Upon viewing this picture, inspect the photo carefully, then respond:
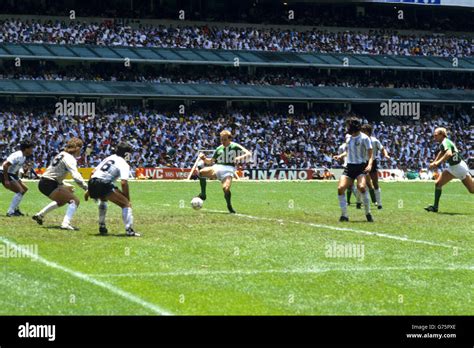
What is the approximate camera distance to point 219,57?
227 feet

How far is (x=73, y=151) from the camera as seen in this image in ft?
59.2

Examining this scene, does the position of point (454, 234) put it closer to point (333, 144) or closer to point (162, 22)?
point (333, 144)

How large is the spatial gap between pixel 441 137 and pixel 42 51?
4398cm

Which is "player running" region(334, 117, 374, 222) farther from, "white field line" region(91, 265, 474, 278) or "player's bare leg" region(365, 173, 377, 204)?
"white field line" region(91, 265, 474, 278)

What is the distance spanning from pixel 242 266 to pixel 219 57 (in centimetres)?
5697

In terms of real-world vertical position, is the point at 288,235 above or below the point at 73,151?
below

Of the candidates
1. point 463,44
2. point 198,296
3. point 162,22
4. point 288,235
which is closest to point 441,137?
point 288,235

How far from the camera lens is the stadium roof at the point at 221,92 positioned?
6109cm

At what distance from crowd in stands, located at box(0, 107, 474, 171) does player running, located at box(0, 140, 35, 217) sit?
31121 millimetres

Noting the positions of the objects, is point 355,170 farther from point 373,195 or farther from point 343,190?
point 373,195

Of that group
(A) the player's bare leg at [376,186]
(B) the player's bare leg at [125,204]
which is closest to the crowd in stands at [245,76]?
(A) the player's bare leg at [376,186]

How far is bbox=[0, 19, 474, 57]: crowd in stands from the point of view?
66.2 metres

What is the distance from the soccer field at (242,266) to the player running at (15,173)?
678 millimetres

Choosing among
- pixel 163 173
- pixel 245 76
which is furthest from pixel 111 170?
pixel 245 76
